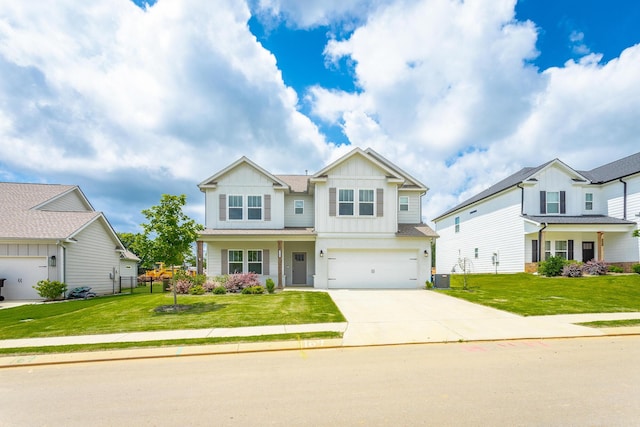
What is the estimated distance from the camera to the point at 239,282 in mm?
17109

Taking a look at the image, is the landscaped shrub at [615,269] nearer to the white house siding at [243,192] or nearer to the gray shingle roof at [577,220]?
the gray shingle roof at [577,220]

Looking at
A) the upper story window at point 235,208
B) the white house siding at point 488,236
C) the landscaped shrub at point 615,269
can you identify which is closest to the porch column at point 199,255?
the upper story window at point 235,208

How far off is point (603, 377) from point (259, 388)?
565cm


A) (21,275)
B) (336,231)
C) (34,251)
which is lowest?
(21,275)

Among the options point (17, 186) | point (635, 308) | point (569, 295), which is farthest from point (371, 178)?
point (17, 186)

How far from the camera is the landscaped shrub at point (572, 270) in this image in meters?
19.7

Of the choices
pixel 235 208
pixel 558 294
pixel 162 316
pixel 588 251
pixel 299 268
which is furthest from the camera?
pixel 588 251

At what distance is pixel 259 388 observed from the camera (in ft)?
16.8

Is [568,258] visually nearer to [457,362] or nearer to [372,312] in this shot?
[372,312]

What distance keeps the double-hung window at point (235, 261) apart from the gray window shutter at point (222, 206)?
2069 mm

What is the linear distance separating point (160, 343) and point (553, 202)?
2659 cm

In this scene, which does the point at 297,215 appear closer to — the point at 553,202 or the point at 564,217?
the point at 553,202

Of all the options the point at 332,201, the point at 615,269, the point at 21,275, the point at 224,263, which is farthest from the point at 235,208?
the point at 615,269

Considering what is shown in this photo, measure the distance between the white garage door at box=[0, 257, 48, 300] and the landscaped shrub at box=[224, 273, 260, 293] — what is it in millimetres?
9487
